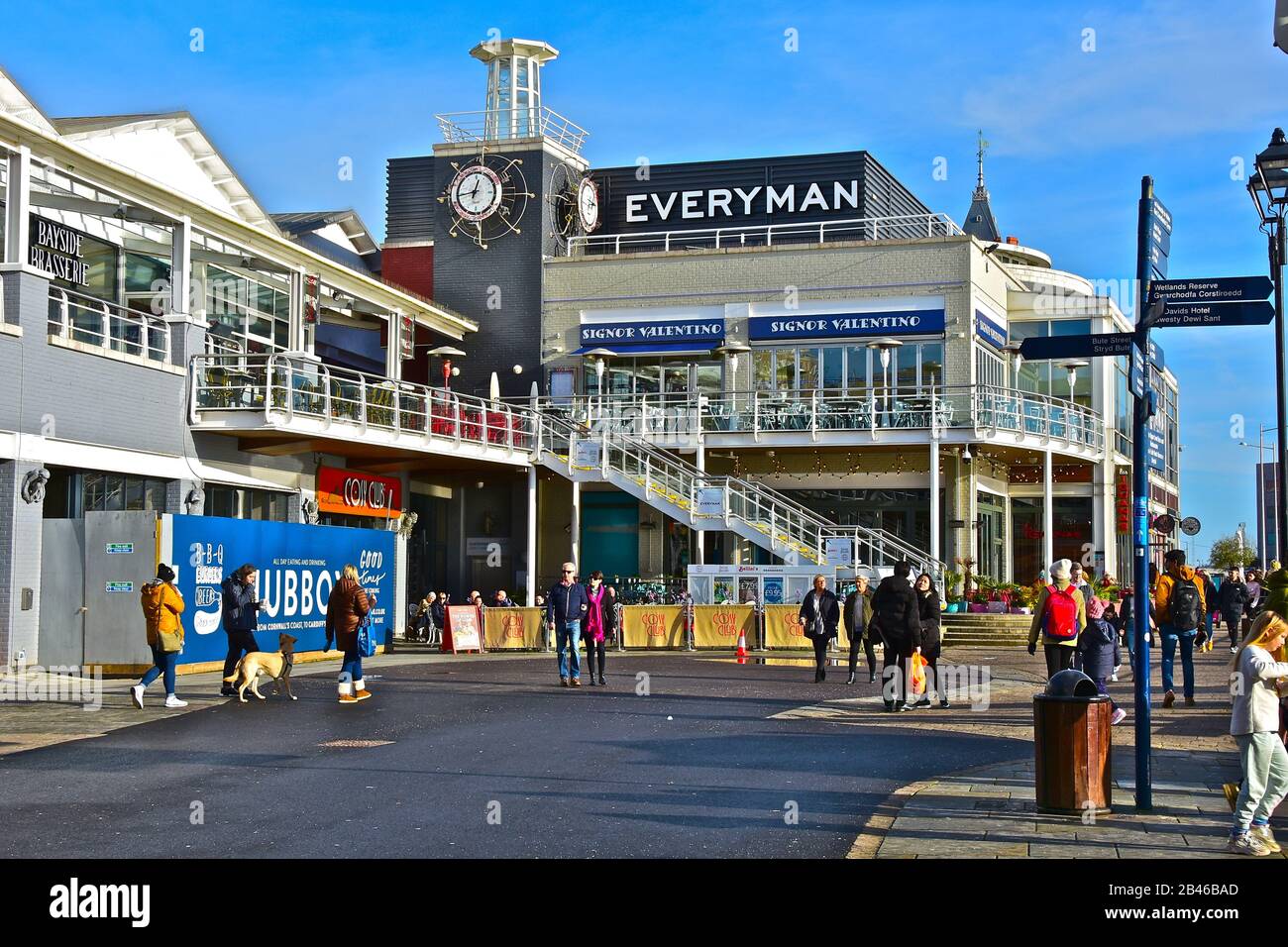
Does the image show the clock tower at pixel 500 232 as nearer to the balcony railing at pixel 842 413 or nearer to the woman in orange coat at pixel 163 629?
the balcony railing at pixel 842 413

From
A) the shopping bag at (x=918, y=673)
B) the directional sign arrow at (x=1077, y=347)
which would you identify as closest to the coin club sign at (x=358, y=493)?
the shopping bag at (x=918, y=673)

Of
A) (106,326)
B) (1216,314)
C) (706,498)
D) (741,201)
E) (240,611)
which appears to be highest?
(741,201)

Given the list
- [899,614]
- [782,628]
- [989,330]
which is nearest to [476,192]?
[989,330]

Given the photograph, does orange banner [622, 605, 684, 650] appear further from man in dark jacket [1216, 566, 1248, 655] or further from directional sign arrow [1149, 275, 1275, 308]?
directional sign arrow [1149, 275, 1275, 308]

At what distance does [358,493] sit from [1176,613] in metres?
20.1

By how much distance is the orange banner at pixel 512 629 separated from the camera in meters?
29.1

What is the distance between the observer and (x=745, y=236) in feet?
143

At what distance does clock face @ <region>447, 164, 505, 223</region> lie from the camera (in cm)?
4069

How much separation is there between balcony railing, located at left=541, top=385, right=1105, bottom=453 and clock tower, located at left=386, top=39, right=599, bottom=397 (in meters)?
3.37

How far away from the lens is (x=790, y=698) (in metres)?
18.7

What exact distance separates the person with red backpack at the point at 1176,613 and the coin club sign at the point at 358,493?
18752 millimetres

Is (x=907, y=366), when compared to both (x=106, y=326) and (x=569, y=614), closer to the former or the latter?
(x=569, y=614)
